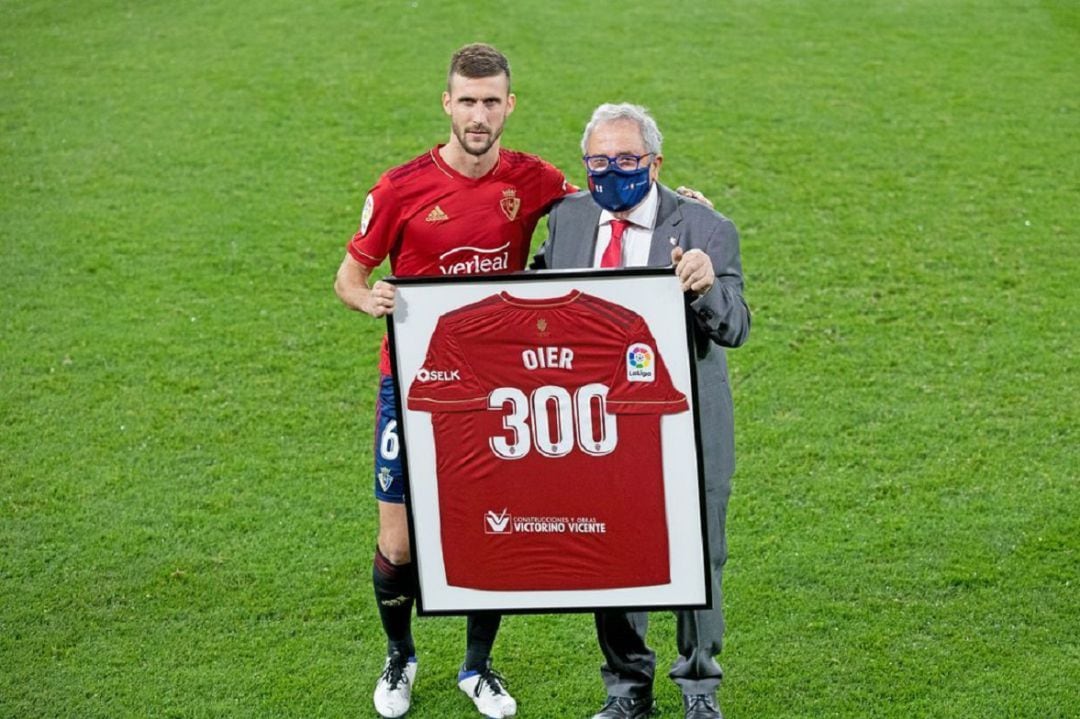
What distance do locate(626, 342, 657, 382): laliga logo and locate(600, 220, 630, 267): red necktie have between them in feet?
1.17

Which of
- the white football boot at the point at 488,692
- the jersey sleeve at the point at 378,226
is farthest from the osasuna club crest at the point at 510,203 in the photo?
the white football boot at the point at 488,692

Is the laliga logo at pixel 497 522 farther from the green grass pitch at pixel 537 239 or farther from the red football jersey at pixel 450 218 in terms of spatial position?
the green grass pitch at pixel 537 239

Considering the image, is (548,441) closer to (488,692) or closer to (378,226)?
(378,226)

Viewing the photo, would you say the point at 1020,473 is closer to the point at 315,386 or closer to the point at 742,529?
the point at 742,529

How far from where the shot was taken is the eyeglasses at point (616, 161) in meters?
4.27

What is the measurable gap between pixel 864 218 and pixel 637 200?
5.43 m

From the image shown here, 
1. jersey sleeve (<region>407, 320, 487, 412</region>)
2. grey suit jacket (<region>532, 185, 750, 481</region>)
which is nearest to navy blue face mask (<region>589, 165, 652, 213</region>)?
grey suit jacket (<region>532, 185, 750, 481</region>)

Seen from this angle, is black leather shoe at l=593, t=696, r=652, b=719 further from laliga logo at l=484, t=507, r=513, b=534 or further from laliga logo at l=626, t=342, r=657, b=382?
laliga logo at l=626, t=342, r=657, b=382

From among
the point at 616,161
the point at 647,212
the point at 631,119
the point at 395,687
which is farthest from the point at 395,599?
the point at 631,119

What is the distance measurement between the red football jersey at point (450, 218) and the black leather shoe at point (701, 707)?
142 cm

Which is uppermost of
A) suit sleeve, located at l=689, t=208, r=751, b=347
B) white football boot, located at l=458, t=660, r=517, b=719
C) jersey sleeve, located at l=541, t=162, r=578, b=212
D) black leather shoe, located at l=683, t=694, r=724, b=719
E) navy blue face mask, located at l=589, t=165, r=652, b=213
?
navy blue face mask, located at l=589, t=165, r=652, b=213

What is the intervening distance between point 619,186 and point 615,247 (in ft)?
0.65

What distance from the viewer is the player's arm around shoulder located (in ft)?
13.2

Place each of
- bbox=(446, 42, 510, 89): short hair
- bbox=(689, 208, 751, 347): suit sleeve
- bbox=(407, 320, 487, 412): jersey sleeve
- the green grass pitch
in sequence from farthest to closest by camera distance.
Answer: the green grass pitch, bbox=(446, 42, 510, 89): short hair, bbox=(407, 320, 487, 412): jersey sleeve, bbox=(689, 208, 751, 347): suit sleeve
